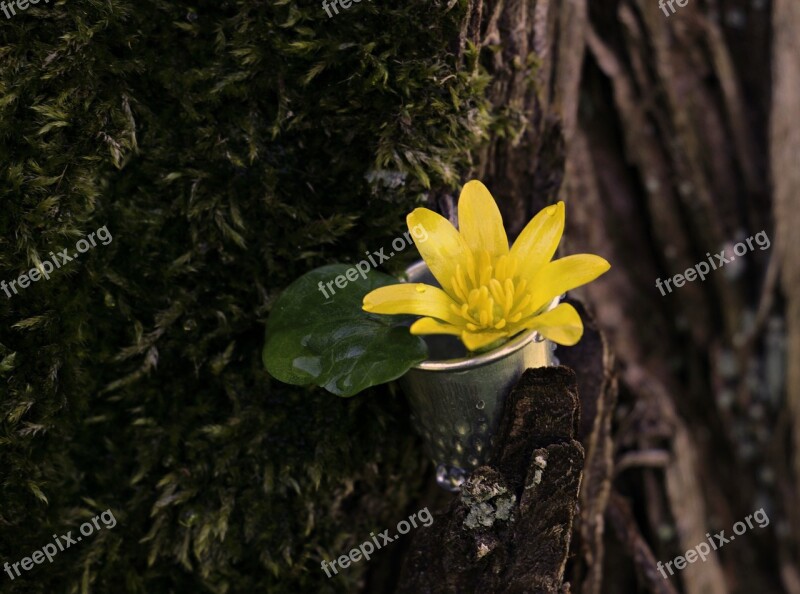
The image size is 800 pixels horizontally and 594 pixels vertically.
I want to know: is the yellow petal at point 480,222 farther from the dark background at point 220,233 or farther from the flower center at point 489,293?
the dark background at point 220,233

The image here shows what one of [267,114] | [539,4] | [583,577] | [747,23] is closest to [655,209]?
[747,23]

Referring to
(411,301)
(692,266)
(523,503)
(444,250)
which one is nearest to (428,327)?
(411,301)

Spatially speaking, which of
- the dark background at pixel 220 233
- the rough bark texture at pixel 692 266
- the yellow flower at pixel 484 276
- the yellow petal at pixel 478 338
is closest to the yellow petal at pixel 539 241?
the yellow flower at pixel 484 276

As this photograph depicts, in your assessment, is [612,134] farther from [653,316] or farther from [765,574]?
[765,574]

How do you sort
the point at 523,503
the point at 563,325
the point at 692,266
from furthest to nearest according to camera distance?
the point at 692,266 < the point at 523,503 < the point at 563,325

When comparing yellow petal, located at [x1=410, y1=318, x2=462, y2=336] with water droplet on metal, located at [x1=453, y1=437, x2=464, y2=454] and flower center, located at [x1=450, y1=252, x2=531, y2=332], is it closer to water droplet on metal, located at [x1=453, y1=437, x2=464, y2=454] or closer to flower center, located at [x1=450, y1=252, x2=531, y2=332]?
flower center, located at [x1=450, y1=252, x2=531, y2=332]

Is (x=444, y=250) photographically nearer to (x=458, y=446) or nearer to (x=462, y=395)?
(x=462, y=395)
